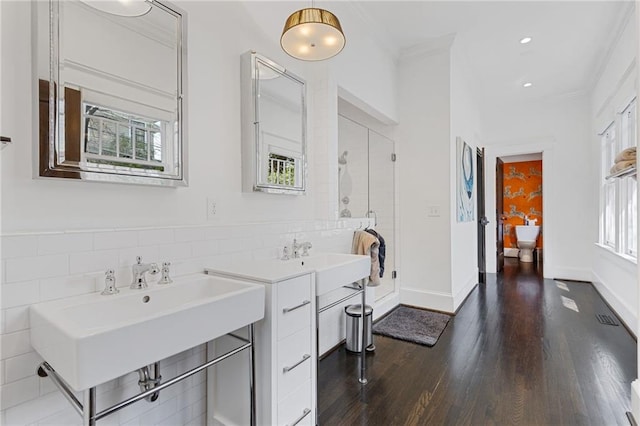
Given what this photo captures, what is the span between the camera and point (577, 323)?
10.8 ft

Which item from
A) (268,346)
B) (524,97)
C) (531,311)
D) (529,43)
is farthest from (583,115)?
(268,346)

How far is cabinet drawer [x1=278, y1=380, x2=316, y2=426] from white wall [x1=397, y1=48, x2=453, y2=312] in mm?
2401

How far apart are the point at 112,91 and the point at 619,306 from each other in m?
4.92

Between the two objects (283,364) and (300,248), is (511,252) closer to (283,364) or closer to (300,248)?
(300,248)

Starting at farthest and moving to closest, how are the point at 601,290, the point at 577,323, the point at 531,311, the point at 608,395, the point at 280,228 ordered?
1. the point at 601,290
2. the point at 531,311
3. the point at 577,323
4. the point at 280,228
5. the point at 608,395

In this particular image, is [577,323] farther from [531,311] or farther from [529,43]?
[529,43]

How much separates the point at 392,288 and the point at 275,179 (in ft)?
7.72

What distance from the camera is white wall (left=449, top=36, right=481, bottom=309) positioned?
3.70m

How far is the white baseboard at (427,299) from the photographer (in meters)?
3.60

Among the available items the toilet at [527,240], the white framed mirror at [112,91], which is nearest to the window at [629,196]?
the toilet at [527,240]

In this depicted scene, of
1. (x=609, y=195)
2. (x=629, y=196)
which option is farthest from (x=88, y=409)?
(x=609, y=195)

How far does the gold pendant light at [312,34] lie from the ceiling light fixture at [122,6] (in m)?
0.66

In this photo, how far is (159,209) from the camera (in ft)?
5.10

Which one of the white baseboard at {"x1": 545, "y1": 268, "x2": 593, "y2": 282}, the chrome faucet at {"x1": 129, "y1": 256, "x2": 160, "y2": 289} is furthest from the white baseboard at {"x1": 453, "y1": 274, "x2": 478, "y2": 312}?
the chrome faucet at {"x1": 129, "y1": 256, "x2": 160, "y2": 289}
